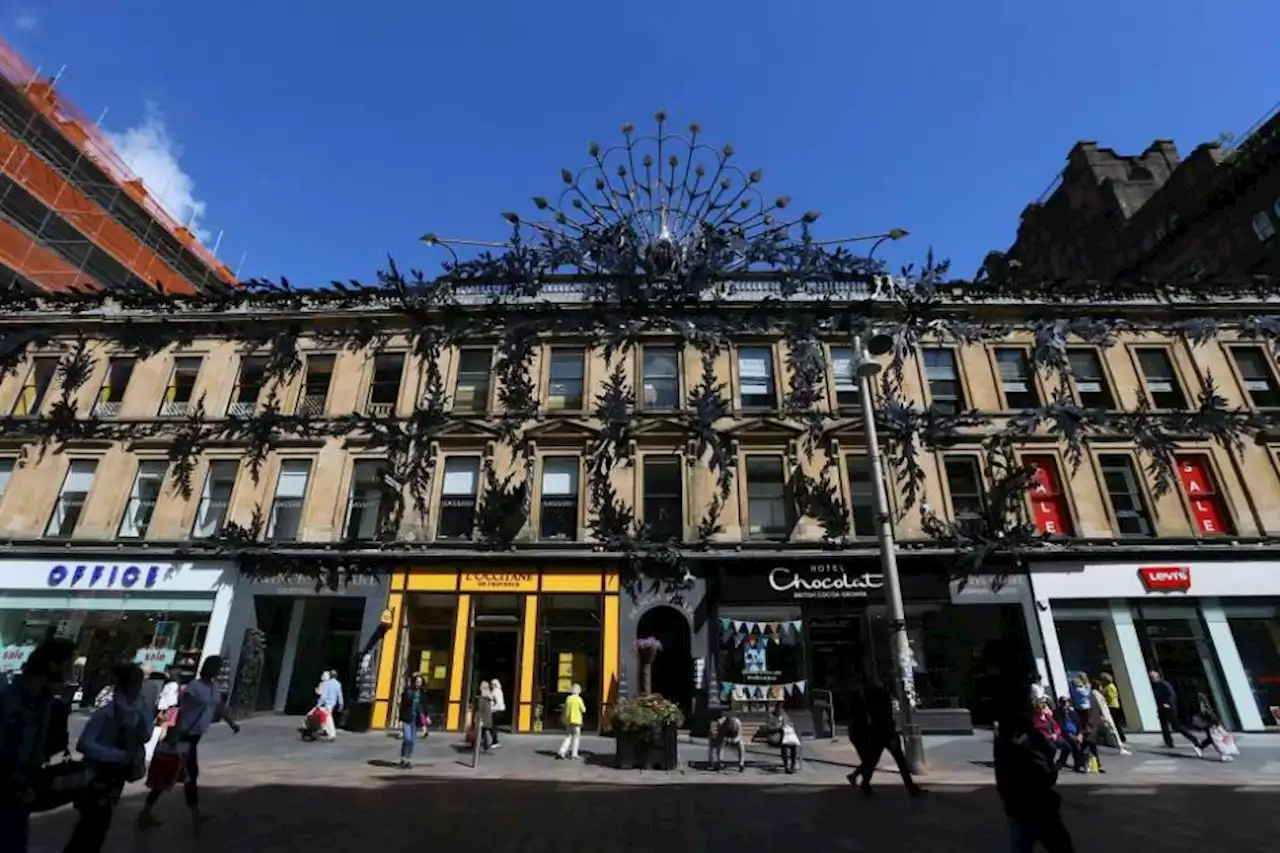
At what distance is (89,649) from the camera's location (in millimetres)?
19875

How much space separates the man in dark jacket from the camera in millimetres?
4918

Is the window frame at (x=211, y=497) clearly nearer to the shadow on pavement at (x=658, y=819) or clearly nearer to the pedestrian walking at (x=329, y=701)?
the pedestrian walking at (x=329, y=701)

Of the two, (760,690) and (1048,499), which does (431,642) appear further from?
(1048,499)

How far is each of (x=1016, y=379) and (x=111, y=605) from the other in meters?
29.9

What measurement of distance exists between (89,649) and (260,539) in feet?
19.7

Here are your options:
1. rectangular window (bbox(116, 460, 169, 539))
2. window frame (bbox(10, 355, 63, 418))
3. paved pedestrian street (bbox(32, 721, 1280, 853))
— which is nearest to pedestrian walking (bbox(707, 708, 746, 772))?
paved pedestrian street (bbox(32, 721, 1280, 853))

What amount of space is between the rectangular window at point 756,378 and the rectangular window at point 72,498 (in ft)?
71.4

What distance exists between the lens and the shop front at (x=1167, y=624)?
18.4 meters

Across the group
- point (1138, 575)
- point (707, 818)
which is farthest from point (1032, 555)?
point (707, 818)

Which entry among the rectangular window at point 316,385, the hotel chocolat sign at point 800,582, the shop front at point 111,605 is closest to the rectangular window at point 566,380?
the hotel chocolat sign at point 800,582

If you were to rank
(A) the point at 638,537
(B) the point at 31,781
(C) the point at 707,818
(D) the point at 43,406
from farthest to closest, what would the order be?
1. (D) the point at 43,406
2. (A) the point at 638,537
3. (C) the point at 707,818
4. (B) the point at 31,781

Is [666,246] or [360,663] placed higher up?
[666,246]

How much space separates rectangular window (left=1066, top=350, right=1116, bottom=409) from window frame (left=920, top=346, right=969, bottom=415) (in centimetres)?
365

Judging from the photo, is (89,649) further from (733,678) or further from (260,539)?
(733,678)
